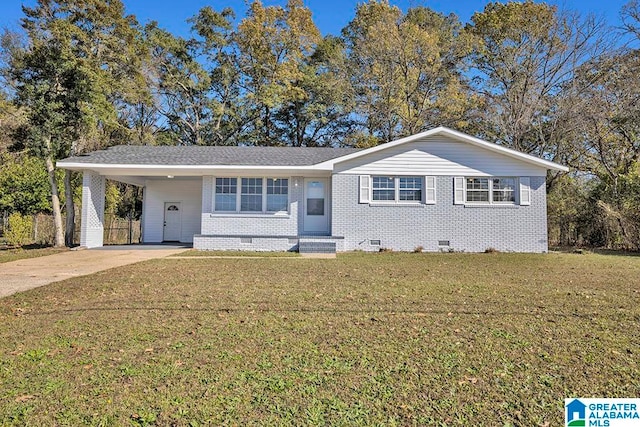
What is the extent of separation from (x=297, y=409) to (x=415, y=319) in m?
2.68

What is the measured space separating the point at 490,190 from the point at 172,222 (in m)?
13.2

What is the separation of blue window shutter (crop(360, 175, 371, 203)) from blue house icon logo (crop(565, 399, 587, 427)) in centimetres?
1223

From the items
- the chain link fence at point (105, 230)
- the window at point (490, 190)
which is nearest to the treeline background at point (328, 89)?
the chain link fence at point (105, 230)

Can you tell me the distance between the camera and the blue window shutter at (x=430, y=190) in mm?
15133

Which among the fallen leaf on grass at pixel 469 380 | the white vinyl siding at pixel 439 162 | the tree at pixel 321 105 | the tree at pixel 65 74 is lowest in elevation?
the fallen leaf on grass at pixel 469 380

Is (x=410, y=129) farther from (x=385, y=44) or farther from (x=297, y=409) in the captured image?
(x=297, y=409)

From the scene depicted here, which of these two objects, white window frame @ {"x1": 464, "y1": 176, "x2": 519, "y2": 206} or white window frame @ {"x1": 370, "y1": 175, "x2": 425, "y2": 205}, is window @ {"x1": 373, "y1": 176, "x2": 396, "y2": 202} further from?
white window frame @ {"x1": 464, "y1": 176, "x2": 519, "y2": 206}

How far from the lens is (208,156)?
Answer: 52.1ft

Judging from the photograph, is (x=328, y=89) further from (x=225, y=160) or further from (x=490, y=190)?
(x=490, y=190)

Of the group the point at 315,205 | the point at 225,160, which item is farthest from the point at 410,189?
the point at 225,160

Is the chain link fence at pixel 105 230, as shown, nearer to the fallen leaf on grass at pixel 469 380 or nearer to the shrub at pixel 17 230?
the shrub at pixel 17 230

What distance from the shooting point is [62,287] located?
23.7 feet

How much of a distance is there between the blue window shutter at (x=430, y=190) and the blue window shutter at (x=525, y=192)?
3.23 meters

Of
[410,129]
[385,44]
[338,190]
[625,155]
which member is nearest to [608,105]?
[625,155]
